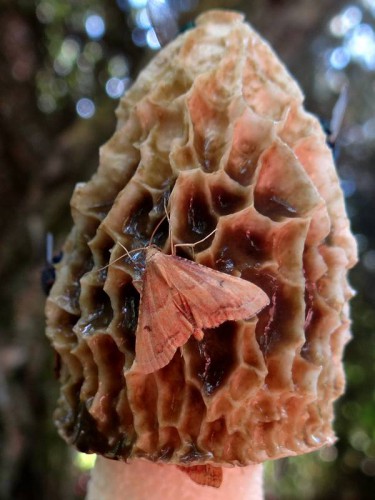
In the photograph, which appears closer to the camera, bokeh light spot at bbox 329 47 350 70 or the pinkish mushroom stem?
the pinkish mushroom stem

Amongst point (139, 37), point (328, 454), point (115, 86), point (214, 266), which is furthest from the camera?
point (328, 454)

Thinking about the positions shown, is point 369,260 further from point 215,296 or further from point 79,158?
point 215,296

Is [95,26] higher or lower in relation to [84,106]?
higher

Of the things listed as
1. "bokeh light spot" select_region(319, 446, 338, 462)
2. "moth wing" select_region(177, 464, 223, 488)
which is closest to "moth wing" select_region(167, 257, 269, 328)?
"moth wing" select_region(177, 464, 223, 488)

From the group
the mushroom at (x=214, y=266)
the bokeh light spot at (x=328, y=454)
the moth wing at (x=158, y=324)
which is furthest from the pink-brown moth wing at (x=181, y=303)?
the bokeh light spot at (x=328, y=454)

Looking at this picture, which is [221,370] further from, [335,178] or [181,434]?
[335,178]

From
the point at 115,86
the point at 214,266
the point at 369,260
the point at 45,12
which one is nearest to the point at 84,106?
the point at 115,86

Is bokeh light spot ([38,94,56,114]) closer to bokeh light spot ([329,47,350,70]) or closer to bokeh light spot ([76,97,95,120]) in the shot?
bokeh light spot ([76,97,95,120])
